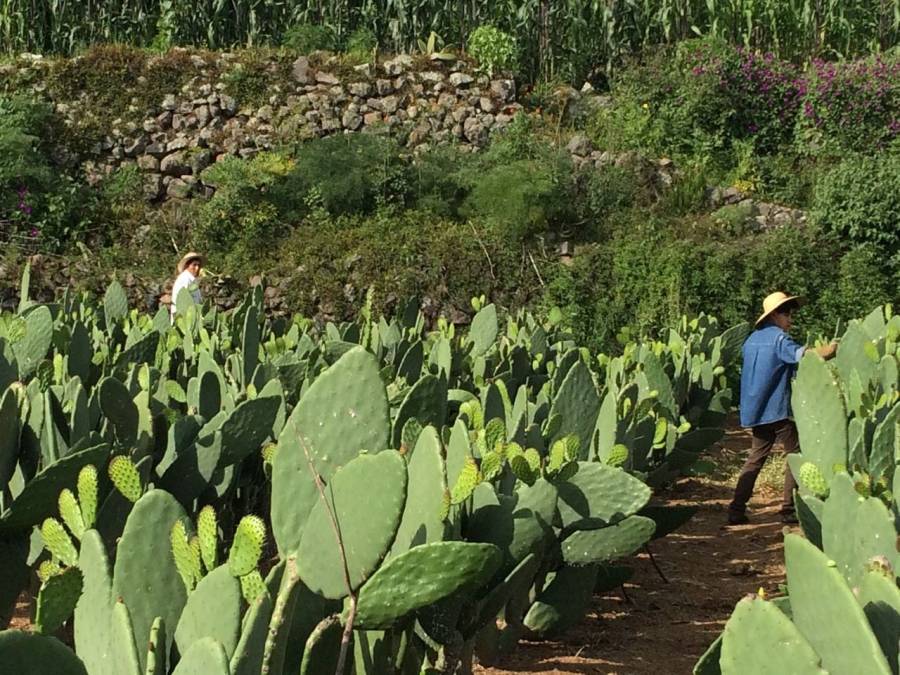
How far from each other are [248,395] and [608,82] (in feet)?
50.0

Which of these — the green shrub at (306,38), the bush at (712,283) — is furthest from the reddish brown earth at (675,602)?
the green shrub at (306,38)

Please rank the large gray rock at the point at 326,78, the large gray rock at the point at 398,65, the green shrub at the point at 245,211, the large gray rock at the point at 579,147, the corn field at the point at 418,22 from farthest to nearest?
the corn field at the point at 418,22
the large gray rock at the point at 398,65
the large gray rock at the point at 326,78
the large gray rock at the point at 579,147
the green shrub at the point at 245,211

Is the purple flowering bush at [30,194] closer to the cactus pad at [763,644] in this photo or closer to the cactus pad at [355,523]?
the cactus pad at [355,523]

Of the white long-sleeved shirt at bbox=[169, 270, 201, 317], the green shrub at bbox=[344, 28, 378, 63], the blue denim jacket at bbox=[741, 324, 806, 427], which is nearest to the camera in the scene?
the blue denim jacket at bbox=[741, 324, 806, 427]

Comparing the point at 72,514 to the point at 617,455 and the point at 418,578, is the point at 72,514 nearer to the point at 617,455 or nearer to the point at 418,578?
the point at 418,578

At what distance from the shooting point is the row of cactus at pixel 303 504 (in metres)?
1.95

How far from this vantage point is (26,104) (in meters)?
15.4

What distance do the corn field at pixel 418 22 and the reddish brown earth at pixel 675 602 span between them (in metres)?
12.7

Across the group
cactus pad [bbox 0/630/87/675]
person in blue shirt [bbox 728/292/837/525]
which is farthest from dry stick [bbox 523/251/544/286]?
cactus pad [bbox 0/630/87/675]

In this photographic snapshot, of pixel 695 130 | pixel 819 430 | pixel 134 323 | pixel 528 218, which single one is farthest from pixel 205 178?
pixel 819 430

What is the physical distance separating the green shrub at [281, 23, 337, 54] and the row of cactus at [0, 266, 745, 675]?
501 inches

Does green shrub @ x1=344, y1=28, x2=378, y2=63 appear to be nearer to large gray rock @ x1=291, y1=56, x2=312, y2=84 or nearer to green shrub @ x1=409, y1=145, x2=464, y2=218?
large gray rock @ x1=291, y1=56, x2=312, y2=84

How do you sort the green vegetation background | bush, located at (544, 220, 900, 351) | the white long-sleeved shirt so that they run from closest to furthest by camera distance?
the white long-sleeved shirt
bush, located at (544, 220, 900, 351)
the green vegetation background

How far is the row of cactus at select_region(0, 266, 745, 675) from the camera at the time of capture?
195cm
